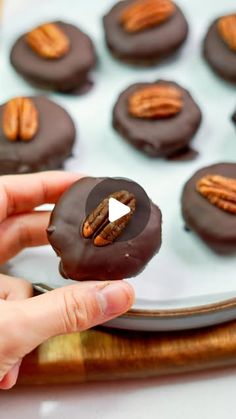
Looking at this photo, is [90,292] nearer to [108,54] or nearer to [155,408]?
[155,408]

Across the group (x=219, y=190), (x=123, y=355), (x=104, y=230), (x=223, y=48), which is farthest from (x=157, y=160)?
(x=104, y=230)

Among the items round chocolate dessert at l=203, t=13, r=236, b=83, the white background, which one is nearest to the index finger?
the white background

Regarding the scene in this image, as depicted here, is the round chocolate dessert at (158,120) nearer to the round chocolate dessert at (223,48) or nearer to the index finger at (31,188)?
the round chocolate dessert at (223,48)

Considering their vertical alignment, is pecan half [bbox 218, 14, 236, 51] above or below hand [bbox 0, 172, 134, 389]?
above

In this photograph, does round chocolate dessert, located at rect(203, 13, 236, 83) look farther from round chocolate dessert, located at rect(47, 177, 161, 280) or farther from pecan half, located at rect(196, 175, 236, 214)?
round chocolate dessert, located at rect(47, 177, 161, 280)

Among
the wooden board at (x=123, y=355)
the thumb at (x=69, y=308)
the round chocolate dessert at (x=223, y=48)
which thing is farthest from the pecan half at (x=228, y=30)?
the thumb at (x=69, y=308)

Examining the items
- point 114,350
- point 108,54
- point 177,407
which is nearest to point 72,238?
point 114,350
